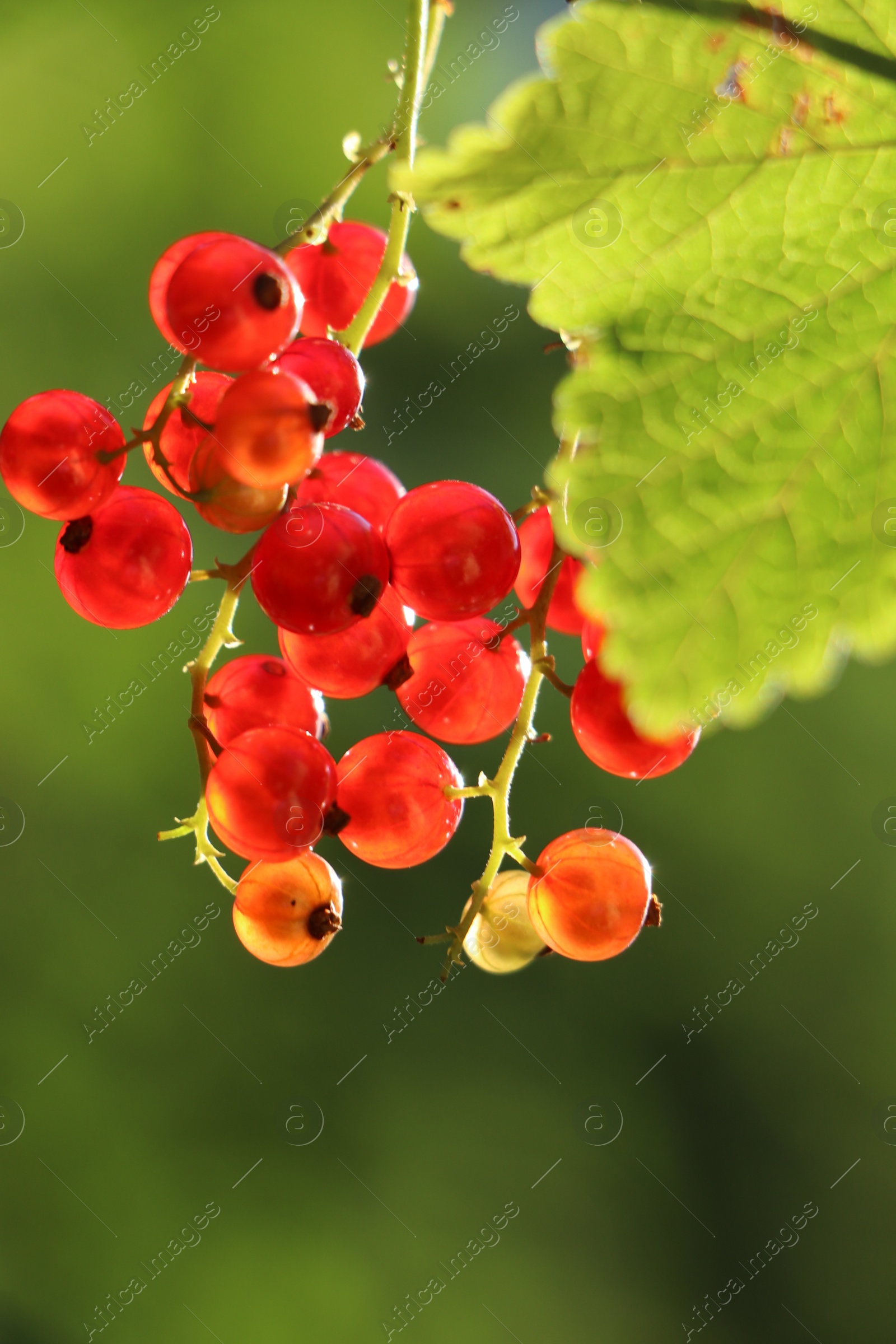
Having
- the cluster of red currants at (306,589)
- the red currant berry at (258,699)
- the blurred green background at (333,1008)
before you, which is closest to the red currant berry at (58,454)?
the cluster of red currants at (306,589)

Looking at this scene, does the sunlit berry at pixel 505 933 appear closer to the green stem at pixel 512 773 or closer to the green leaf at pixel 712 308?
the green stem at pixel 512 773

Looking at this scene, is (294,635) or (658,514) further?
(294,635)

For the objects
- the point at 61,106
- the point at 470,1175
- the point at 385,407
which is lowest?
the point at 470,1175

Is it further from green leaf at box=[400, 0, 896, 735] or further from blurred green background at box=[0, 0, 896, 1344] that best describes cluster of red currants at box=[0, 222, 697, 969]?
blurred green background at box=[0, 0, 896, 1344]

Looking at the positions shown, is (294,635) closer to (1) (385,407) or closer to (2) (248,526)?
(2) (248,526)

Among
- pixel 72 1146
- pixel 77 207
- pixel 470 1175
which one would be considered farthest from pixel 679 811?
pixel 77 207

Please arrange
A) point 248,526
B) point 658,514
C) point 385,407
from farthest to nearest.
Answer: point 385,407 < point 248,526 < point 658,514

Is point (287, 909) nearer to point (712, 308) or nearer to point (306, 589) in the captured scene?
point (306, 589)
